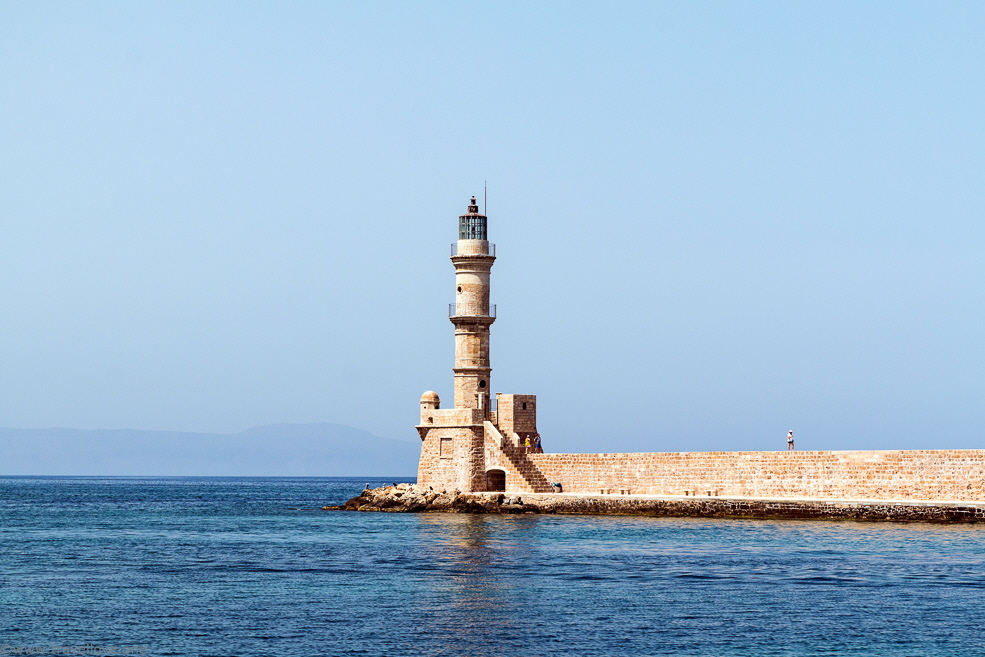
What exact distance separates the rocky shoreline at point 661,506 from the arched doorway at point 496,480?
95 cm

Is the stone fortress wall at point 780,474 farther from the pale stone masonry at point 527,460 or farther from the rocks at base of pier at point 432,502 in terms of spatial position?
the rocks at base of pier at point 432,502

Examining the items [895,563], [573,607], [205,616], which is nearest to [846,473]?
[895,563]

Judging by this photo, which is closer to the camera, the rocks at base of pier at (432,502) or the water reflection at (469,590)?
the water reflection at (469,590)

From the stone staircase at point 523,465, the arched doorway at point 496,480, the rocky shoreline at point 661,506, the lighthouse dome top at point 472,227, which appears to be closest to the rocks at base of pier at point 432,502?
the rocky shoreline at point 661,506

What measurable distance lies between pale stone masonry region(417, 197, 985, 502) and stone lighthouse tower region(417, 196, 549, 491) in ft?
0.09

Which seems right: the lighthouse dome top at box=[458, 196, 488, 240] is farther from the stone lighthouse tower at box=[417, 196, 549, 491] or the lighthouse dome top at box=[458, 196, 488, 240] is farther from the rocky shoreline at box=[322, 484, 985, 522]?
the rocky shoreline at box=[322, 484, 985, 522]

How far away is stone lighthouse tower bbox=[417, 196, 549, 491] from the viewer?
38594mm

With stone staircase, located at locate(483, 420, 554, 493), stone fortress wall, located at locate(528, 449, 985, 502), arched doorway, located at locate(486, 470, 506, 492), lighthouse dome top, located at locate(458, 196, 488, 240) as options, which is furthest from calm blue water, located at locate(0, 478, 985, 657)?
lighthouse dome top, located at locate(458, 196, 488, 240)

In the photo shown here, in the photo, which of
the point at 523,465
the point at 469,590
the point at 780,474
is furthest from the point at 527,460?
the point at 469,590

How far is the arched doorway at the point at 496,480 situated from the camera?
129 ft

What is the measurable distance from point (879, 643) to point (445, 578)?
8356 millimetres

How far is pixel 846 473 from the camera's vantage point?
31.7 meters

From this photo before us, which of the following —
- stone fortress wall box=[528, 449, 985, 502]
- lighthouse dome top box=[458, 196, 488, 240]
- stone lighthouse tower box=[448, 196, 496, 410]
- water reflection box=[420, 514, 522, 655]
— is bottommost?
water reflection box=[420, 514, 522, 655]

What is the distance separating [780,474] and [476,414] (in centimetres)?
962
